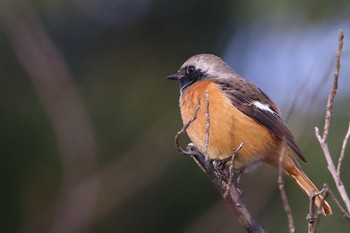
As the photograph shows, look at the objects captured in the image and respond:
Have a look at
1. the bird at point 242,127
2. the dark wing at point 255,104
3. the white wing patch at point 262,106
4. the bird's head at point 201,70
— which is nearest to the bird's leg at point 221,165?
the bird at point 242,127

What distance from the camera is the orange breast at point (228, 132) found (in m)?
4.03

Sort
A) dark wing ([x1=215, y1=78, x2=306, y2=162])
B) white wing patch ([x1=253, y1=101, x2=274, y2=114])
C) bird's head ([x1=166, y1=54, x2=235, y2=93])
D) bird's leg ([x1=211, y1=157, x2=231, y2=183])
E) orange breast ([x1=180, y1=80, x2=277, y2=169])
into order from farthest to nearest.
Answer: bird's head ([x1=166, y1=54, x2=235, y2=93])
white wing patch ([x1=253, y1=101, x2=274, y2=114])
dark wing ([x1=215, y1=78, x2=306, y2=162])
orange breast ([x1=180, y1=80, x2=277, y2=169])
bird's leg ([x1=211, y1=157, x2=231, y2=183])

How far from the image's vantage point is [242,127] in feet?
13.6

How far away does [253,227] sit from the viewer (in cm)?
296

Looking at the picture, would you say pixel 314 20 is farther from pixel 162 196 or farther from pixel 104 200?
pixel 104 200

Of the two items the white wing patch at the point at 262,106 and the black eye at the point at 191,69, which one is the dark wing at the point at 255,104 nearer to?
the white wing patch at the point at 262,106

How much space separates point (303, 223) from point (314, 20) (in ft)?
8.41

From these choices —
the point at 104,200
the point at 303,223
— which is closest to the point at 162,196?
the point at 104,200

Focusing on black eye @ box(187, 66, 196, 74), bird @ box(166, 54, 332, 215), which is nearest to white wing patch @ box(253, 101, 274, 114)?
bird @ box(166, 54, 332, 215)

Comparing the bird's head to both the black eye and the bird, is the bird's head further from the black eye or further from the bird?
the bird

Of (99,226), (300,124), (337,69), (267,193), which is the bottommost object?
(99,226)

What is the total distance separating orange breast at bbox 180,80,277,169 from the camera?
4.03 metres

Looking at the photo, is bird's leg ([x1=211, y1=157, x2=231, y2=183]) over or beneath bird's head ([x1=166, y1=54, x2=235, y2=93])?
beneath

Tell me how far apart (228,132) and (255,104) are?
44cm
